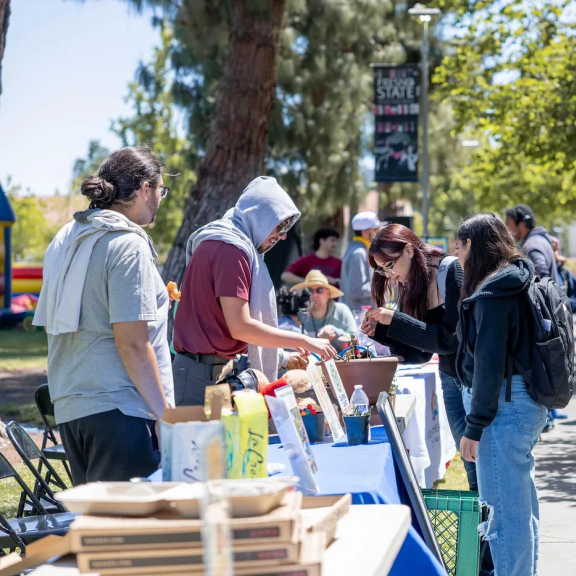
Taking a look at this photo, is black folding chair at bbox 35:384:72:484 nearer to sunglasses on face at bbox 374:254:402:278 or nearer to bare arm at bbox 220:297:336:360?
sunglasses on face at bbox 374:254:402:278

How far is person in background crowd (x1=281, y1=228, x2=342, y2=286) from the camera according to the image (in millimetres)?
9938

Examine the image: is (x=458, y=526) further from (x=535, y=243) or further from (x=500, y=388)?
(x=535, y=243)

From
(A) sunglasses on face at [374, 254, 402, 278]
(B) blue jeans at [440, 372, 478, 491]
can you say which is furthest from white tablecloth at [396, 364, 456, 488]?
(A) sunglasses on face at [374, 254, 402, 278]

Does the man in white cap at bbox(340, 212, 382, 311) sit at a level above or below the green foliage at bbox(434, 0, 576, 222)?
below

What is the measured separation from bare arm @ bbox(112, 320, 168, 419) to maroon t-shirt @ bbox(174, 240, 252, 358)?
2.03 feet

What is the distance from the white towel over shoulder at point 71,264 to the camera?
10.1ft

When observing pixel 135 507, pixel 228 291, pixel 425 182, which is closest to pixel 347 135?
pixel 425 182

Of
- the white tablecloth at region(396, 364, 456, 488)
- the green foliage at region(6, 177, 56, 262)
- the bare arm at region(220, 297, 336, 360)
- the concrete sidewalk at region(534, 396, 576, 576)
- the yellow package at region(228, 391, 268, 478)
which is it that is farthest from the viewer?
the green foliage at region(6, 177, 56, 262)

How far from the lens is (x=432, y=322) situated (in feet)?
15.1

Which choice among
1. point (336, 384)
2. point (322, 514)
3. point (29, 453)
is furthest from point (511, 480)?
point (29, 453)

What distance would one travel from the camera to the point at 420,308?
457 centimetres

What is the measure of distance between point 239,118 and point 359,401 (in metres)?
8.94

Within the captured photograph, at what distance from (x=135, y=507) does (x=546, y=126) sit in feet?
46.2

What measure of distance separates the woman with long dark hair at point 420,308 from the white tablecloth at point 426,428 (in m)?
0.64
